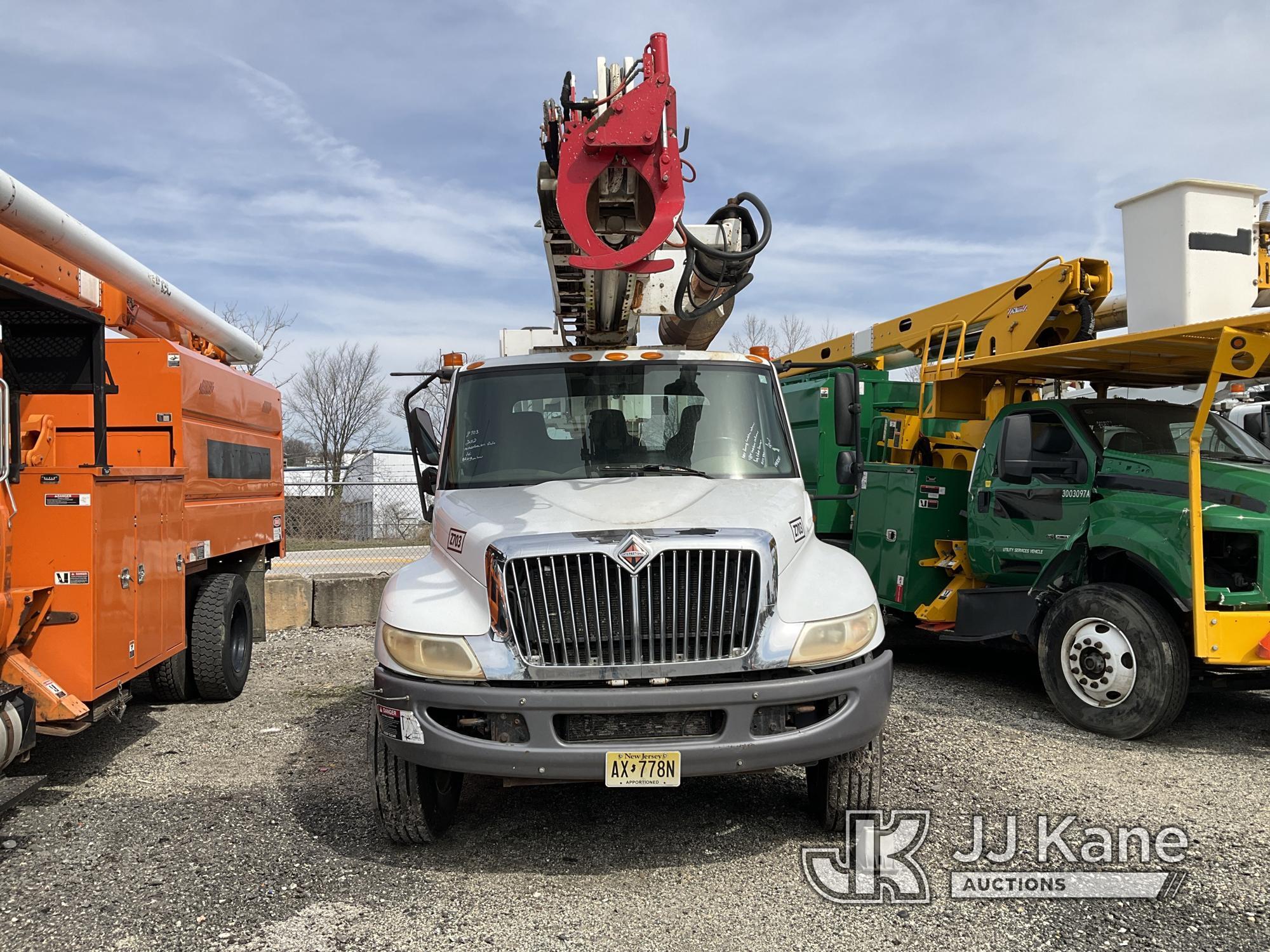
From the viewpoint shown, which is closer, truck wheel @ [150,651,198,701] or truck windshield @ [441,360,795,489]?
truck windshield @ [441,360,795,489]

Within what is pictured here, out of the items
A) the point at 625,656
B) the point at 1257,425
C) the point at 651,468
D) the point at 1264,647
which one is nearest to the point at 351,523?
the point at 651,468

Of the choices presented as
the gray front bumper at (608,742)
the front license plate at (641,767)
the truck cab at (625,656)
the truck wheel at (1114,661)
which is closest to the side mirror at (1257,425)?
the truck wheel at (1114,661)

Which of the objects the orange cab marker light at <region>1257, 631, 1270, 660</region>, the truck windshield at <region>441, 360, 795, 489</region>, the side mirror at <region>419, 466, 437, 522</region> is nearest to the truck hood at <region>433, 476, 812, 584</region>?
the truck windshield at <region>441, 360, 795, 489</region>

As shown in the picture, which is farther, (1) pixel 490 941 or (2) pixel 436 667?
(2) pixel 436 667

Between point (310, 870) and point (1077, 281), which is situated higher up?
point (1077, 281)

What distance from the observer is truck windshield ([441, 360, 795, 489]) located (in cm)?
498

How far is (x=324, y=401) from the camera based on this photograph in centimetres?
3284

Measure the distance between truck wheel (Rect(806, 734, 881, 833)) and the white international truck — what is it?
1 centimetres

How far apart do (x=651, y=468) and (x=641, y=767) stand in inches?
66.7

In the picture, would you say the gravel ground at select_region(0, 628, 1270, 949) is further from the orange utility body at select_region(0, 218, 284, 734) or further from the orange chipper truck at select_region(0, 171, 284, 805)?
the orange utility body at select_region(0, 218, 284, 734)

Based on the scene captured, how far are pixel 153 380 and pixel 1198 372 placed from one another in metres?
7.38

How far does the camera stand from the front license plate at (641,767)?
368 centimetres

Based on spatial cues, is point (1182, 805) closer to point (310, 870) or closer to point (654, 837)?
point (654, 837)

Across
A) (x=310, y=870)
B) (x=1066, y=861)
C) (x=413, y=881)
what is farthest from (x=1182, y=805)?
(x=310, y=870)
